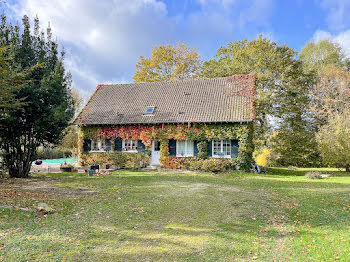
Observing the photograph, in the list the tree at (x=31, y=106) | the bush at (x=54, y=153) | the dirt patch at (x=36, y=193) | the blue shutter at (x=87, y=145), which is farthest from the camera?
the bush at (x=54, y=153)

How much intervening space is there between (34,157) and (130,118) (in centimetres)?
688

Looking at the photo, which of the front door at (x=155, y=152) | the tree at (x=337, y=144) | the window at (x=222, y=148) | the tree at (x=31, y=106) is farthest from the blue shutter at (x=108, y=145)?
the tree at (x=337, y=144)

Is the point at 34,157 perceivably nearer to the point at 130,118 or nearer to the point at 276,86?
the point at 130,118

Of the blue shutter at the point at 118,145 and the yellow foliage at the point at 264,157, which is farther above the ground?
the blue shutter at the point at 118,145

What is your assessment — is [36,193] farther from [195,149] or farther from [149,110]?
[149,110]

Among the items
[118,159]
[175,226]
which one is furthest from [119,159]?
[175,226]

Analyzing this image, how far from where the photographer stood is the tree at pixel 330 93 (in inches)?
1040

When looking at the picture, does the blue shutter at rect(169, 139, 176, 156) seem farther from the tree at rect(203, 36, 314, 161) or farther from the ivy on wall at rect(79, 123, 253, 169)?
the tree at rect(203, 36, 314, 161)

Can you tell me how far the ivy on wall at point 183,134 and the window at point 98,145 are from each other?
0.47 m

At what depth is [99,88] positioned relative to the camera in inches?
914

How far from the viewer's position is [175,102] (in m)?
19.9

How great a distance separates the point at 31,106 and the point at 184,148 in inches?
394

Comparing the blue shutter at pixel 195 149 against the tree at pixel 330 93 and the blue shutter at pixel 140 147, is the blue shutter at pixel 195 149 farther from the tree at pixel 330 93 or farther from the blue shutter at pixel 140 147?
the tree at pixel 330 93

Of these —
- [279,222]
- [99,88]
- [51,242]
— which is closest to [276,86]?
[99,88]
